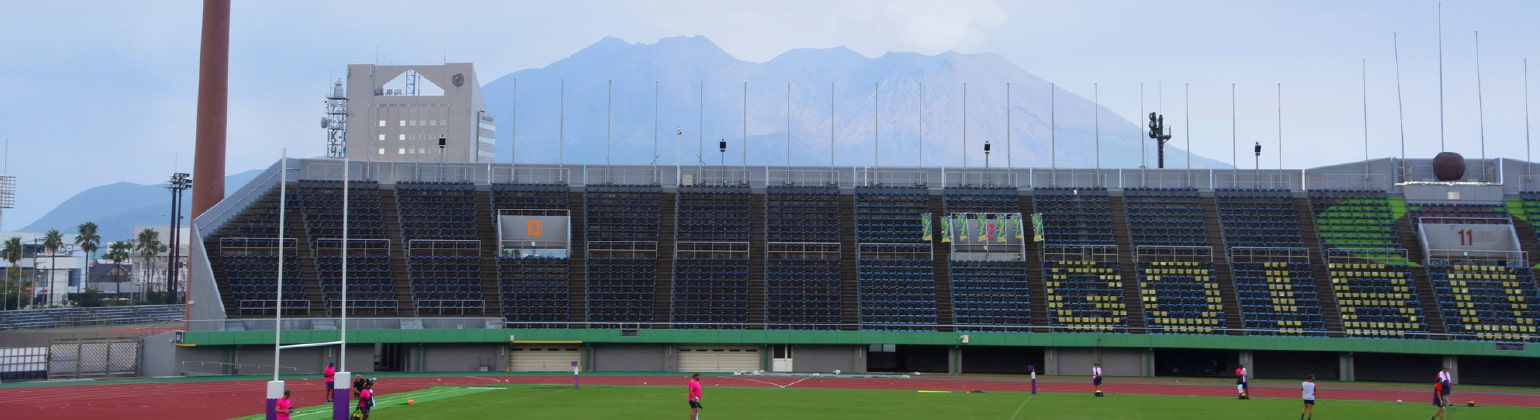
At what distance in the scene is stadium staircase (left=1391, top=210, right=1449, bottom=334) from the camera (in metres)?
57.4

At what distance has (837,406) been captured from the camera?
126 feet

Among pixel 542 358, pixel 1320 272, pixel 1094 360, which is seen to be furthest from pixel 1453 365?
pixel 542 358

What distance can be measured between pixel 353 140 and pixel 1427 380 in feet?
391

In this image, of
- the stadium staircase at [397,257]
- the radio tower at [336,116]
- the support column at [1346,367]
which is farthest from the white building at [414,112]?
the support column at [1346,367]

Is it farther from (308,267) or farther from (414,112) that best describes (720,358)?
(414,112)

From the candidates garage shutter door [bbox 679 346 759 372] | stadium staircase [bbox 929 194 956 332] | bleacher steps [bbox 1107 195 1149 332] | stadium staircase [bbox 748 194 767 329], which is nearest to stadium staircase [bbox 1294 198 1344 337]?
bleacher steps [bbox 1107 195 1149 332]

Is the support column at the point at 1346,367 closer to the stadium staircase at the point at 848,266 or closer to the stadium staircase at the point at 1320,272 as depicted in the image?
the stadium staircase at the point at 1320,272

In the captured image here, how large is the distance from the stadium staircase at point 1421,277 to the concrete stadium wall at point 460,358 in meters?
43.6

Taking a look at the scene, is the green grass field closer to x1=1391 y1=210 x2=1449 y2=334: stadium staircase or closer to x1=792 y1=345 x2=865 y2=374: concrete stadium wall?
x1=792 y1=345 x2=865 y2=374: concrete stadium wall

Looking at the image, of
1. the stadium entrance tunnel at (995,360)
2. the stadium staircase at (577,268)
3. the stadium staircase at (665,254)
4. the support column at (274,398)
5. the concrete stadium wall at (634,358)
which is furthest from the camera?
the stadium staircase at (665,254)

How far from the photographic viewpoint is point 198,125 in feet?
204

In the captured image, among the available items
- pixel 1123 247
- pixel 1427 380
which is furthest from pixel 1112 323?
pixel 1427 380

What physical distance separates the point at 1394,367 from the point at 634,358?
35560 millimetres

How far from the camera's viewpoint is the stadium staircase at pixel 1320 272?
5800 centimetres
